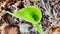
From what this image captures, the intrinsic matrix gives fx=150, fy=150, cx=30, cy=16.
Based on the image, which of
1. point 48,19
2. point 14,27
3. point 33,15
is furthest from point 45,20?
point 33,15

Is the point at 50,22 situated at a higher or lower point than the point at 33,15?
lower

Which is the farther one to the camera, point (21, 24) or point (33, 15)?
point (21, 24)

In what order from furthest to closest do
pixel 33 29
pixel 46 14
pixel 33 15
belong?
pixel 46 14 → pixel 33 29 → pixel 33 15

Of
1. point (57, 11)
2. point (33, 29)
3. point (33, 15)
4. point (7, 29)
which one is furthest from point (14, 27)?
point (33, 15)

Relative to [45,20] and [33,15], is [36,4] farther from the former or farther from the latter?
[33,15]

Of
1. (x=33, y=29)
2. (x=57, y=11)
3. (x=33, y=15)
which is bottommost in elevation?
(x=33, y=29)

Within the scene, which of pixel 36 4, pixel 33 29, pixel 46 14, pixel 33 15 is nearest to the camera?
pixel 33 15

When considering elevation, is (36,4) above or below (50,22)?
above

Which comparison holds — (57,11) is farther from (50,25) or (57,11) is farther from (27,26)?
(27,26)

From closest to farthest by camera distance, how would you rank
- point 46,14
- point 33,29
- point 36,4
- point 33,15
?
point 33,15 < point 33,29 < point 46,14 < point 36,4
